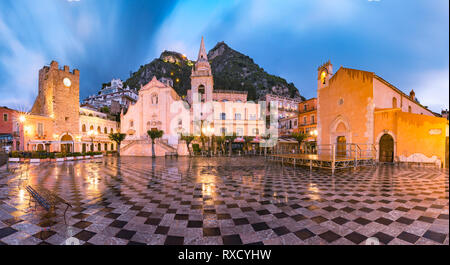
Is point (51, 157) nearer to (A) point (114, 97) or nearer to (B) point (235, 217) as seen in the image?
(B) point (235, 217)

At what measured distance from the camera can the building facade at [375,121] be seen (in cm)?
1099

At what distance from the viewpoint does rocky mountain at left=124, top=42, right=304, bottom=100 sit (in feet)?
189

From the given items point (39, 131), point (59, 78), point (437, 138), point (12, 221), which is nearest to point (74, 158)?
point (39, 131)

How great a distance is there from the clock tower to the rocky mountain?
113ft

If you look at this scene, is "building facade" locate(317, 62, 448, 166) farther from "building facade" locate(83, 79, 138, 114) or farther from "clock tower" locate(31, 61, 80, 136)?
"building facade" locate(83, 79, 138, 114)

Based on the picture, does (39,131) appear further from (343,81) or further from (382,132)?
(382,132)

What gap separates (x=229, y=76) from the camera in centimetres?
6612

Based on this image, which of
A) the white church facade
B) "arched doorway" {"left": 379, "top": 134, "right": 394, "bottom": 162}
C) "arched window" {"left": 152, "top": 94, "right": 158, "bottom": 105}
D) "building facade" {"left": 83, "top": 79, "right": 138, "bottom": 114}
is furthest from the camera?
"building facade" {"left": 83, "top": 79, "right": 138, "bottom": 114}

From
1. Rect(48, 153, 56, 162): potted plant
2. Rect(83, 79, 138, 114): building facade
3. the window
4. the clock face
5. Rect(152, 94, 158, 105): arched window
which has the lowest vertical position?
Rect(48, 153, 56, 162): potted plant

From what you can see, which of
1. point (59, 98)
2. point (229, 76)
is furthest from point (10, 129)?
point (229, 76)

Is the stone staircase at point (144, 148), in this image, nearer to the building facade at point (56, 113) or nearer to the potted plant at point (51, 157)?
the building facade at point (56, 113)

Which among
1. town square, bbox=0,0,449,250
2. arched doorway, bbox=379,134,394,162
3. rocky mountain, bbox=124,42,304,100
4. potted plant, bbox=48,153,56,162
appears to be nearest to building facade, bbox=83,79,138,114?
rocky mountain, bbox=124,42,304,100

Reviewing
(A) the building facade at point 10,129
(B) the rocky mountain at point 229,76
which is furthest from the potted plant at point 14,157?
(B) the rocky mountain at point 229,76

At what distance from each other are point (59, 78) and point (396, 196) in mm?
39692
